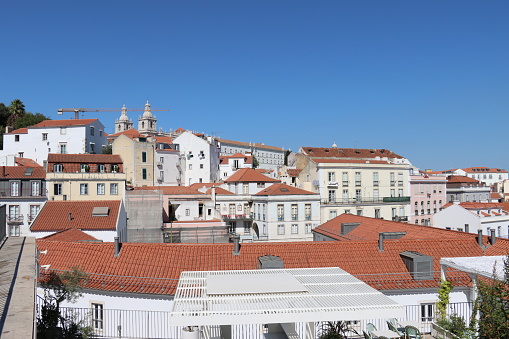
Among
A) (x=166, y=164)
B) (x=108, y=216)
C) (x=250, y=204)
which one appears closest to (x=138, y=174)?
(x=166, y=164)

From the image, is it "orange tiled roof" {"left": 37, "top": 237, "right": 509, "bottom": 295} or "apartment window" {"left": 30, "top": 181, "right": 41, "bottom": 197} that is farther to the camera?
"apartment window" {"left": 30, "top": 181, "right": 41, "bottom": 197}

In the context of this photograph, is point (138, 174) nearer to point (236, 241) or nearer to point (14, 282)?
point (236, 241)

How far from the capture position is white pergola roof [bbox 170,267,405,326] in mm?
9398

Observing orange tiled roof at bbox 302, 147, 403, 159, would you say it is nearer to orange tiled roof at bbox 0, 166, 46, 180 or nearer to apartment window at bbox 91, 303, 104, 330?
orange tiled roof at bbox 0, 166, 46, 180

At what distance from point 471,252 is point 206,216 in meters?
33.4

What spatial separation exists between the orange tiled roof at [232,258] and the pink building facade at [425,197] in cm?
3635

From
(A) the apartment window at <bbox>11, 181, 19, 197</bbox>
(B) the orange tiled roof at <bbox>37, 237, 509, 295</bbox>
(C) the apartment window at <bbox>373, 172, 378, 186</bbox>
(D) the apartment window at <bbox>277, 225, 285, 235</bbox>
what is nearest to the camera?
(B) the orange tiled roof at <bbox>37, 237, 509, 295</bbox>

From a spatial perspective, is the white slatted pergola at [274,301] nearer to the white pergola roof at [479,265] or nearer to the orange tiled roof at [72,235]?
the white pergola roof at [479,265]

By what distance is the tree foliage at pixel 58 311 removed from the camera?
10.8 meters

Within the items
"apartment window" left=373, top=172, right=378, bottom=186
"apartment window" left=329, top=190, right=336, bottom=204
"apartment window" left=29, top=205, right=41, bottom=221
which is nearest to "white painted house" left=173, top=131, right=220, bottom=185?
"apartment window" left=329, top=190, right=336, bottom=204

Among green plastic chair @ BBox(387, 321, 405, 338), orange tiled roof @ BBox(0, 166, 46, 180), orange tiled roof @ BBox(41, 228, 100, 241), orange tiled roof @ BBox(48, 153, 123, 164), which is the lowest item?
green plastic chair @ BBox(387, 321, 405, 338)

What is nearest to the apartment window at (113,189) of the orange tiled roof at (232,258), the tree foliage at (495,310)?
the orange tiled roof at (232,258)

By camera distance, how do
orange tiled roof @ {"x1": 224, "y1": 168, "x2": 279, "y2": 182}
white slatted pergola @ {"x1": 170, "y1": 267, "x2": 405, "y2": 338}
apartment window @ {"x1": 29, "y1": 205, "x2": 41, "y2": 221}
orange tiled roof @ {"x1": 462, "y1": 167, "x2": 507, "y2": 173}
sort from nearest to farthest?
white slatted pergola @ {"x1": 170, "y1": 267, "x2": 405, "y2": 338} < apartment window @ {"x1": 29, "y1": 205, "x2": 41, "y2": 221} < orange tiled roof @ {"x1": 224, "y1": 168, "x2": 279, "y2": 182} < orange tiled roof @ {"x1": 462, "y1": 167, "x2": 507, "y2": 173}

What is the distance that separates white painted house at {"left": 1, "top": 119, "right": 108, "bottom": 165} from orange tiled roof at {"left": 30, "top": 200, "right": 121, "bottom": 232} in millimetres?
30199
